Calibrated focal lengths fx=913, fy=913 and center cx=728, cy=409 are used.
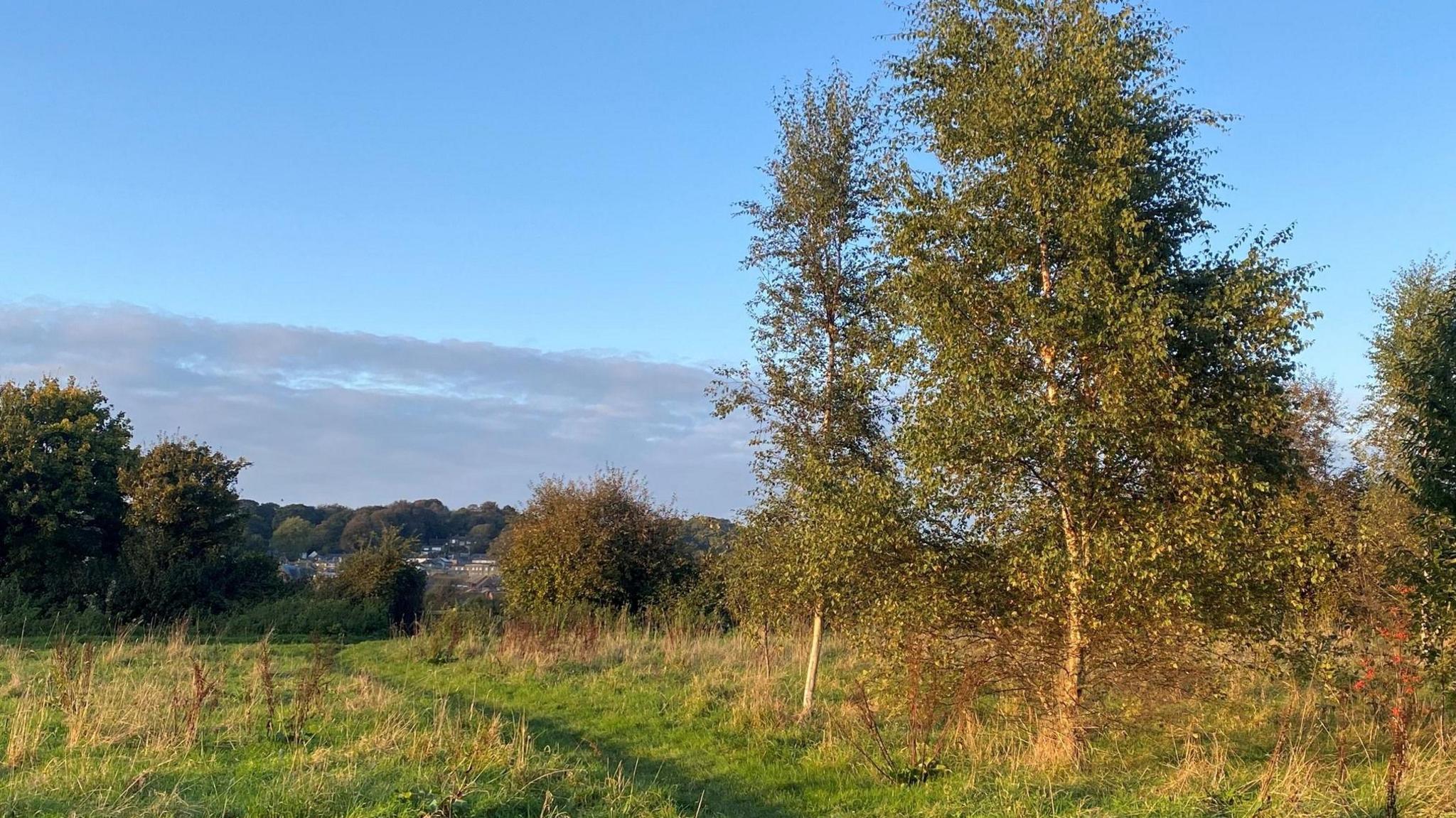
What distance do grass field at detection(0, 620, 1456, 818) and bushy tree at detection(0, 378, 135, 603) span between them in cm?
1595

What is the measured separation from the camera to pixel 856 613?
1026 centimetres

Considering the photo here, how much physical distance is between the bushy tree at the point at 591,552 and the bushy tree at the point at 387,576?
4057 millimetres

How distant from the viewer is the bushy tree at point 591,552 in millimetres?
25000

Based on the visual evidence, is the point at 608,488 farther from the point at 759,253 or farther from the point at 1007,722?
the point at 1007,722

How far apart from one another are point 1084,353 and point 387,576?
81.1 ft

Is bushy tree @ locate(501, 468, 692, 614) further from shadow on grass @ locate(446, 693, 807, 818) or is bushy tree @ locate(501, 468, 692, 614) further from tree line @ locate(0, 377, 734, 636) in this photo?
shadow on grass @ locate(446, 693, 807, 818)

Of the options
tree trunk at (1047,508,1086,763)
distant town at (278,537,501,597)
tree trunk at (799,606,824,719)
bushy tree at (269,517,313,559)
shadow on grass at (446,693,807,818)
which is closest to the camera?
shadow on grass at (446,693,807,818)

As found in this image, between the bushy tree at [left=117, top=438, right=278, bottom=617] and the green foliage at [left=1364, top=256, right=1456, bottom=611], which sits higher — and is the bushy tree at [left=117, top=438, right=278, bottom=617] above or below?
below

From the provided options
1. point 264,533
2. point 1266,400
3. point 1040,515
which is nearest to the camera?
point 1266,400

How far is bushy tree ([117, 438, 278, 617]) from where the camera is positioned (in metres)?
25.5

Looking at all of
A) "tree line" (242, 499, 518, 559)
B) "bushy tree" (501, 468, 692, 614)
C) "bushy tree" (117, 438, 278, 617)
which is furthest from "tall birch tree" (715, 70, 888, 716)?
"tree line" (242, 499, 518, 559)

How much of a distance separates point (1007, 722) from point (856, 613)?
2007 millimetres

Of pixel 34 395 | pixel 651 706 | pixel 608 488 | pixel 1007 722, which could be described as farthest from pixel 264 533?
pixel 1007 722

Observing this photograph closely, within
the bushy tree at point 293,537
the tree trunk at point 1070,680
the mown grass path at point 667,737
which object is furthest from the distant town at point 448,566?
the tree trunk at point 1070,680
